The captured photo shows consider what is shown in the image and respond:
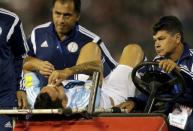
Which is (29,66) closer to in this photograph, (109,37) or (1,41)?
(1,41)

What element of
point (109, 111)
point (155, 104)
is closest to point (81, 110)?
point (109, 111)

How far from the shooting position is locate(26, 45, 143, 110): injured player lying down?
4547mm

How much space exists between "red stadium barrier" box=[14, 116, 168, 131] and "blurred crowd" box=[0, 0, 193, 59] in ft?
11.2

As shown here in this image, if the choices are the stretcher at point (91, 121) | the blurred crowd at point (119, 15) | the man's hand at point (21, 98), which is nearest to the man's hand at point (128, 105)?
the stretcher at point (91, 121)

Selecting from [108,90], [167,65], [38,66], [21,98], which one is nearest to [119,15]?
[108,90]

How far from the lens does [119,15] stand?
297 inches

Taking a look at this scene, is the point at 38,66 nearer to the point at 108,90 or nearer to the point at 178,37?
the point at 108,90

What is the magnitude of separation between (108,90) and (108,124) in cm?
123

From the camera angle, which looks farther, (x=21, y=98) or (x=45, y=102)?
(x=21, y=98)

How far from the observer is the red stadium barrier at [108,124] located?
3947mm

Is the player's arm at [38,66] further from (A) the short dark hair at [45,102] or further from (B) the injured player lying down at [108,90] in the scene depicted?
(A) the short dark hair at [45,102]

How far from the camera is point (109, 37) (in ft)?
24.4

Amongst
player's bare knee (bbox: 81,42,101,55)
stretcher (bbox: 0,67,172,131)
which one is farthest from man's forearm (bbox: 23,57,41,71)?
stretcher (bbox: 0,67,172,131)

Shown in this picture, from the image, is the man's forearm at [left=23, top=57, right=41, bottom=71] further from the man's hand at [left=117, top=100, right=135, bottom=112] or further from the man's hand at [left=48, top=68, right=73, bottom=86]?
the man's hand at [left=117, top=100, right=135, bottom=112]
